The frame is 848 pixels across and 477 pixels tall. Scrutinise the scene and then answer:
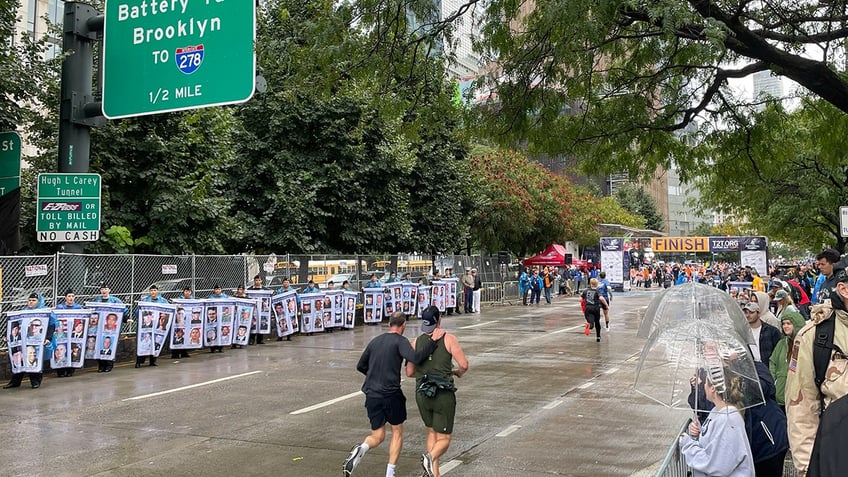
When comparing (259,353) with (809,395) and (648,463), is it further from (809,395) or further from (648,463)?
(809,395)

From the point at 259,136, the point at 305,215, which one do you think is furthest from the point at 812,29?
the point at 259,136

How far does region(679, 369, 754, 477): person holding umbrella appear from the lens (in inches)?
153

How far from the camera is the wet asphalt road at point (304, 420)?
6.77 m

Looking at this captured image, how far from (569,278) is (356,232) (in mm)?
22455

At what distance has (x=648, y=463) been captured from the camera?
22.2ft

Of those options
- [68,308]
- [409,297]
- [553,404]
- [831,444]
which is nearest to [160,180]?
[68,308]

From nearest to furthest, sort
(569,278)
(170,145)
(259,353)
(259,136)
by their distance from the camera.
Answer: (259,353) → (170,145) → (259,136) → (569,278)

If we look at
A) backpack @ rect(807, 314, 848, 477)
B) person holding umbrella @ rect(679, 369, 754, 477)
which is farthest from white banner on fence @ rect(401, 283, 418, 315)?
backpack @ rect(807, 314, 848, 477)

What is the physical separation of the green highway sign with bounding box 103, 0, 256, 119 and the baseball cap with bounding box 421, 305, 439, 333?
4656 mm

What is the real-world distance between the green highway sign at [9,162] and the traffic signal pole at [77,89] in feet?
2.65

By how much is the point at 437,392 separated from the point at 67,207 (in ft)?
26.6

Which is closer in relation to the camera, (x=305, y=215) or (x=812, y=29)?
(x=812, y=29)

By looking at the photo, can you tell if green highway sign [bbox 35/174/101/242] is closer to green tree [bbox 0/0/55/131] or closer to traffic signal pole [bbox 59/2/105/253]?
traffic signal pole [bbox 59/2/105/253]

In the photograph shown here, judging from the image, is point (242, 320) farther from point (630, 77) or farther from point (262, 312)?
point (630, 77)
